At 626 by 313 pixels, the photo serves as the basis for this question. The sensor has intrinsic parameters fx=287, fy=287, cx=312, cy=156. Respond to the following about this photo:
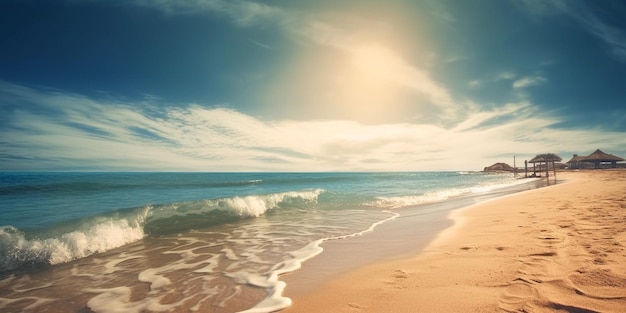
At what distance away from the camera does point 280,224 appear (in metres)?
10.8

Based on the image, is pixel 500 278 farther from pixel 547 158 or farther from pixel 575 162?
pixel 575 162

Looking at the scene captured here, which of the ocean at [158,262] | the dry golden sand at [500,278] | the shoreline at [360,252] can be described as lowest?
the ocean at [158,262]

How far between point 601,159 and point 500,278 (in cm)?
8221

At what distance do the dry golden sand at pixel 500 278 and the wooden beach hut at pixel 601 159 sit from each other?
77.5 metres

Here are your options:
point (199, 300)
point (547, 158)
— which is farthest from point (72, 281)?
point (547, 158)

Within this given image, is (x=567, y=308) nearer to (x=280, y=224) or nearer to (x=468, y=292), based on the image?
(x=468, y=292)

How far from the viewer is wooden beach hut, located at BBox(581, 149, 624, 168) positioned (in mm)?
60569

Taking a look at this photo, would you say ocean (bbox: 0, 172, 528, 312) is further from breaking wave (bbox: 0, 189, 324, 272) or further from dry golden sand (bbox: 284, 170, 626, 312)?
dry golden sand (bbox: 284, 170, 626, 312)

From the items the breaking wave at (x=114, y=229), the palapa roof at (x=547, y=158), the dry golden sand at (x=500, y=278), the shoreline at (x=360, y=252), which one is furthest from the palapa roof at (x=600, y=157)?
the dry golden sand at (x=500, y=278)

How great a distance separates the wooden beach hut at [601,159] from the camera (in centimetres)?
6057

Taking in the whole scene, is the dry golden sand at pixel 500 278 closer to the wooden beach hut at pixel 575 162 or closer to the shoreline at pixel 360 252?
the shoreline at pixel 360 252

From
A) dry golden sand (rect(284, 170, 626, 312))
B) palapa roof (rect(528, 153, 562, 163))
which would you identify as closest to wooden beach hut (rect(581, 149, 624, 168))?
palapa roof (rect(528, 153, 562, 163))

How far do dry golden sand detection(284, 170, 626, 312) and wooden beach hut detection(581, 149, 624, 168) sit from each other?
77.5 metres

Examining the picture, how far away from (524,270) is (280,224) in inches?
319
